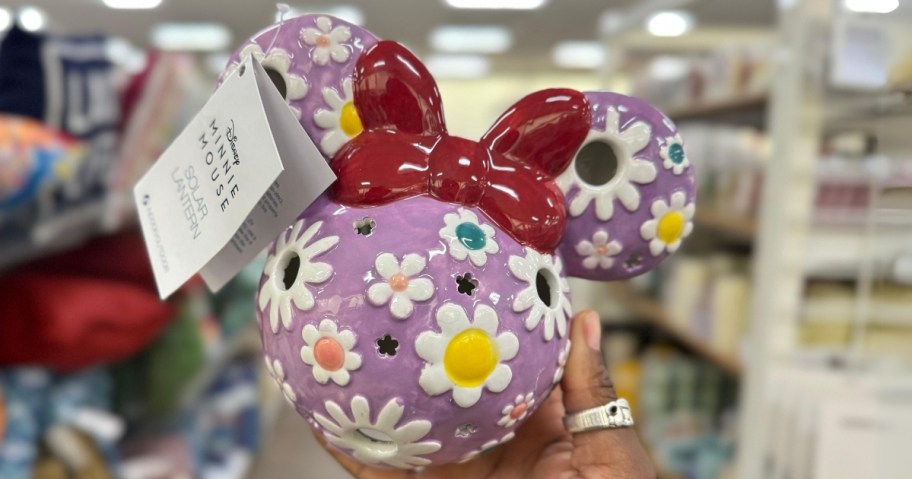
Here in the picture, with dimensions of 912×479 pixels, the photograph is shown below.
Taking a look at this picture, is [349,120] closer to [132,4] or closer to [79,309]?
[79,309]

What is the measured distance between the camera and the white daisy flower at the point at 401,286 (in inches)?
18.8

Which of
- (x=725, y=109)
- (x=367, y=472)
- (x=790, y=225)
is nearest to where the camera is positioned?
(x=367, y=472)

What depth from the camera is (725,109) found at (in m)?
2.33

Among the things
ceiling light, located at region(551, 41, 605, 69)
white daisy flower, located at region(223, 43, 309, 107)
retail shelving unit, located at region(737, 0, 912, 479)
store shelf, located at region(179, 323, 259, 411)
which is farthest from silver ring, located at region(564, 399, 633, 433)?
ceiling light, located at region(551, 41, 605, 69)

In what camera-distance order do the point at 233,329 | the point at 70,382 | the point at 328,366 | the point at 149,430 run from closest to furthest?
the point at 328,366
the point at 70,382
the point at 149,430
the point at 233,329

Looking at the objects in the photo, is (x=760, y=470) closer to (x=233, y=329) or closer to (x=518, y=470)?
(x=518, y=470)

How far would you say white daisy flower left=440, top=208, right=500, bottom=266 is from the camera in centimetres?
49

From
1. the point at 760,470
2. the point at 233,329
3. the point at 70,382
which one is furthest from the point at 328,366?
the point at 233,329

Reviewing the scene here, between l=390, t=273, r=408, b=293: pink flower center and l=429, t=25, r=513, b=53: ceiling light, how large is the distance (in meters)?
6.07

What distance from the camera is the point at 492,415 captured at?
508 millimetres

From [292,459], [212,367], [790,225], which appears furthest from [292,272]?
[292,459]

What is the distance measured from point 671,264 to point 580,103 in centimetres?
221

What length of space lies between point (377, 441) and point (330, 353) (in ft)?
0.29

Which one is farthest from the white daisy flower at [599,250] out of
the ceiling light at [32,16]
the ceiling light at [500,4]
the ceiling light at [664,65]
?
the ceiling light at [32,16]
